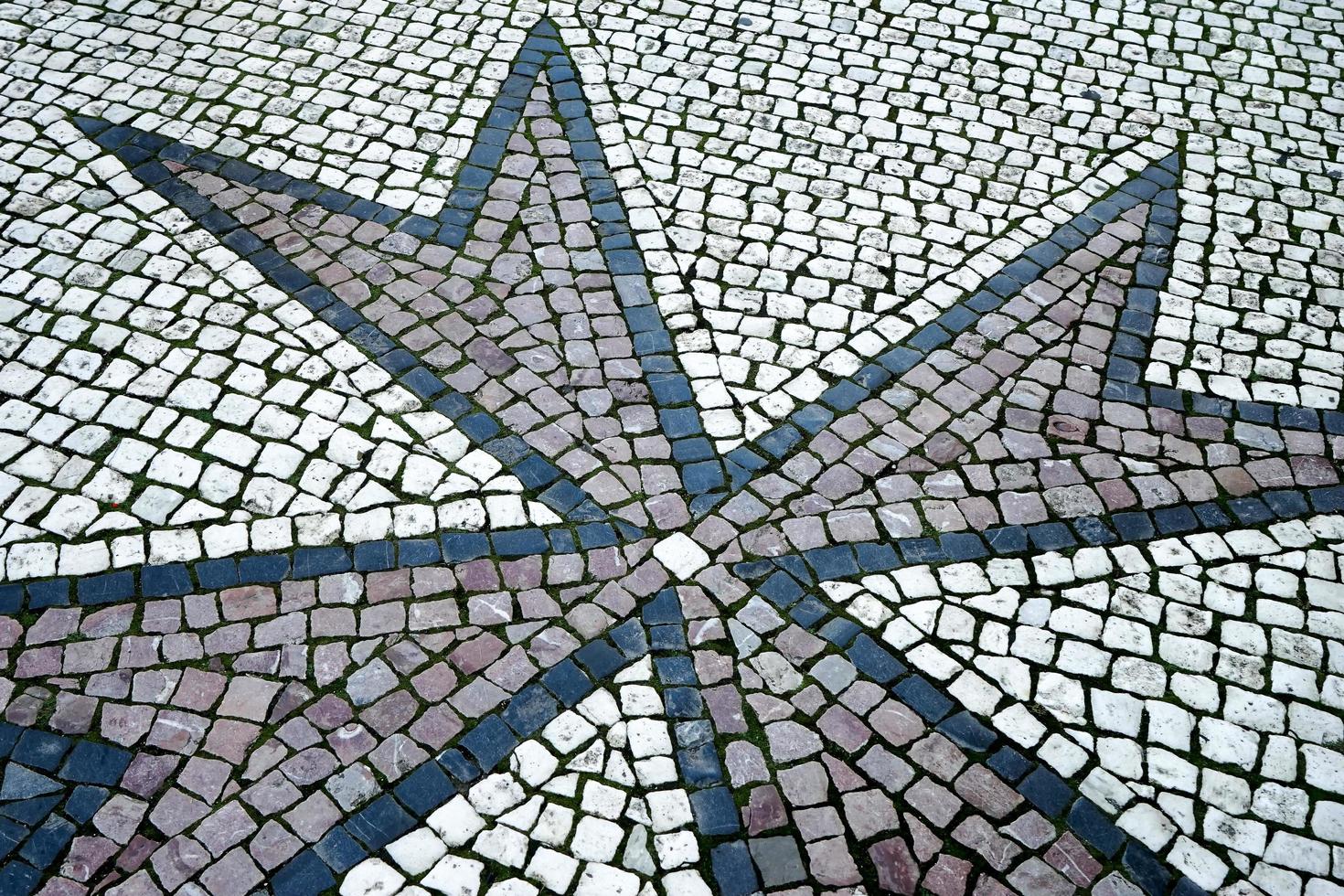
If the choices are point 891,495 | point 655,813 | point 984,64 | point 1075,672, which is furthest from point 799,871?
point 984,64

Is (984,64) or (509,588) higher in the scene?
(984,64)

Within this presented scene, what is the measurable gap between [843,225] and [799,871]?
148 inches

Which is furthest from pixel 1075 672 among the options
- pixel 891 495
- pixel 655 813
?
pixel 655 813

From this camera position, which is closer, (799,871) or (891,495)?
(799,871)

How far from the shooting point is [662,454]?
5.18m

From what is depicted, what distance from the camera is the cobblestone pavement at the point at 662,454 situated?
405 cm

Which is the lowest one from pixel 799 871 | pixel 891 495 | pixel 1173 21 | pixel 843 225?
pixel 799 871

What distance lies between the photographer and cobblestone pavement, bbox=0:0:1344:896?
13.3ft

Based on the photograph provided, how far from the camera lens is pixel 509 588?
15.3 feet

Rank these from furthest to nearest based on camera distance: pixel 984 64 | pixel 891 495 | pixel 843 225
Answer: pixel 984 64 → pixel 843 225 → pixel 891 495

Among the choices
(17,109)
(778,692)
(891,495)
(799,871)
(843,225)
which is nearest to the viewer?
(799,871)

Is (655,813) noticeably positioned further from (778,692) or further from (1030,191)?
(1030,191)

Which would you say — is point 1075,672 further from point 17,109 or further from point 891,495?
point 17,109

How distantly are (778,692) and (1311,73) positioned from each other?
247 inches
